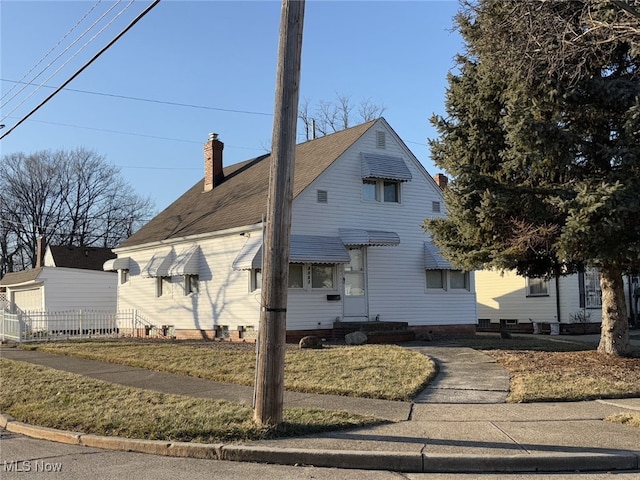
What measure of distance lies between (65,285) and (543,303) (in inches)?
893

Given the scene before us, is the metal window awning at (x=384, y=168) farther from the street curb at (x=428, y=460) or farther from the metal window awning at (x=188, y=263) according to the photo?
the street curb at (x=428, y=460)

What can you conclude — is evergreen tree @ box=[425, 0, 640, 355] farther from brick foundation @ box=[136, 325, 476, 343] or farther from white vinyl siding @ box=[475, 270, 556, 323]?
white vinyl siding @ box=[475, 270, 556, 323]

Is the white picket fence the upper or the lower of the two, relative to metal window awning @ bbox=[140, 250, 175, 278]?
lower

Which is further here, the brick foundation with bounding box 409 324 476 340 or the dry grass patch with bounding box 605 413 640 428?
the brick foundation with bounding box 409 324 476 340

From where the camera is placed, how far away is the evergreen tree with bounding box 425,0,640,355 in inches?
410

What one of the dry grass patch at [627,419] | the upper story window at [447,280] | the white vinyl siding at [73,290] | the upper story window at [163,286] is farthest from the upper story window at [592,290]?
the white vinyl siding at [73,290]

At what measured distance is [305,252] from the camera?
57.9 feet

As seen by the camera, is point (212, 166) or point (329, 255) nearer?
point (329, 255)

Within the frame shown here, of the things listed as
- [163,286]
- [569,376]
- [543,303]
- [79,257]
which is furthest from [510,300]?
[79,257]

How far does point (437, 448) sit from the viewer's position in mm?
6574

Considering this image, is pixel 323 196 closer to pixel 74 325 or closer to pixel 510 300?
pixel 74 325

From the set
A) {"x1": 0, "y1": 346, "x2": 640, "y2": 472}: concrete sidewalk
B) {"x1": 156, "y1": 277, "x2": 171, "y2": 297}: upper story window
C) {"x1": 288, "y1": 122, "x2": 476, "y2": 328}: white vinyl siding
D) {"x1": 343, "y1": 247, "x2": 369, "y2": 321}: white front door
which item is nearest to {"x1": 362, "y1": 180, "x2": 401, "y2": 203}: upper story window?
{"x1": 288, "y1": 122, "x2": 476, "y2": 328}: white vinyl siding

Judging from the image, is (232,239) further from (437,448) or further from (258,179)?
(437,448)

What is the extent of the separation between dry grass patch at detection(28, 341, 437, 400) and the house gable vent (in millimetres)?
4942
